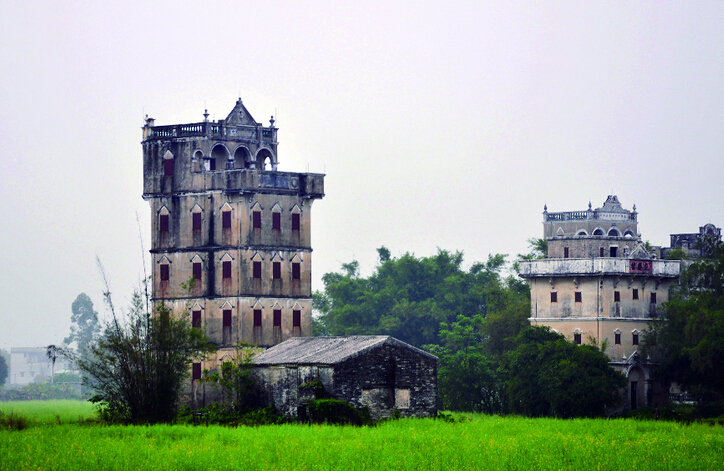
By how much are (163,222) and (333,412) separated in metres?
22.3

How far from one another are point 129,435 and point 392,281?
2098 inches

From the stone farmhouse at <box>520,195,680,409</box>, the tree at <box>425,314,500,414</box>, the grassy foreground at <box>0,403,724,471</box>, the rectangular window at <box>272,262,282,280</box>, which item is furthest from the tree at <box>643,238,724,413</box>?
the rectangular window at <box>272,262,282,280</box>

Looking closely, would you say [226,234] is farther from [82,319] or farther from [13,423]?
[82,319]

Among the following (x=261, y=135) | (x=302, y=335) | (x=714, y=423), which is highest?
(x=261, y=135)

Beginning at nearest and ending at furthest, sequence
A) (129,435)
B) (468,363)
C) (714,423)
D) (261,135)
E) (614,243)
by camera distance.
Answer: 1. (129,435)
2. (714,423)
3. (261,135)
4. (468,363)
5. (614,243)

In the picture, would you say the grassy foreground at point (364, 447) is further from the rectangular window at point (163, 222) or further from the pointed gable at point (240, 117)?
the pointed gable at point (240, 117)

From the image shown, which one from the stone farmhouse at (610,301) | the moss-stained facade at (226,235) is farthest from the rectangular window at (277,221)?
the stone farmhouse at (610,301)

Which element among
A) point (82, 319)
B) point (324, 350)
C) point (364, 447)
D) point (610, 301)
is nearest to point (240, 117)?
point (324, 350)

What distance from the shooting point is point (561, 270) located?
72688 millimetres

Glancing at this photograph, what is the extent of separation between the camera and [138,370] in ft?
164

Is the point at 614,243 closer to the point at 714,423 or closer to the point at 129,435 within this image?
the point at 714,423

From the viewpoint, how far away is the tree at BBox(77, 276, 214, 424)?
164 feet

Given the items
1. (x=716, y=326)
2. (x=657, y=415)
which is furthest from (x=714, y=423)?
(x=716, y=326)

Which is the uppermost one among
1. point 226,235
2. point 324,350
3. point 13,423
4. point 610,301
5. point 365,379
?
point 226,235
